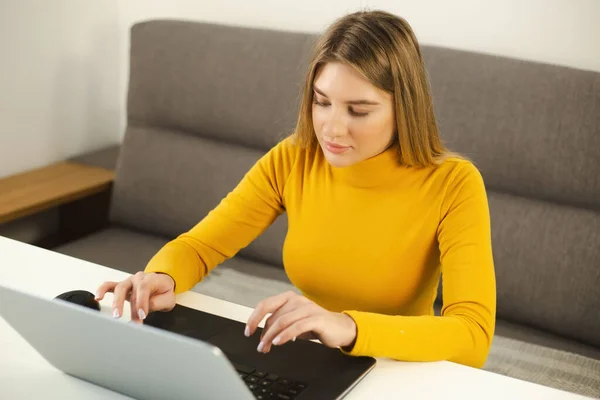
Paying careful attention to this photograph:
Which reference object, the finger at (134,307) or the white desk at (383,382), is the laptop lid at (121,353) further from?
the finger at (134,307)

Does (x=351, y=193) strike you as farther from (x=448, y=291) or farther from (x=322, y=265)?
(x=448, y=291)

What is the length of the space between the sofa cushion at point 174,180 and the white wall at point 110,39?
29 cm

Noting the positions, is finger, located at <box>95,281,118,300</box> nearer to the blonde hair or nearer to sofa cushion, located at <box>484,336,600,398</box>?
the blonde hair

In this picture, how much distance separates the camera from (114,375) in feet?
3.25

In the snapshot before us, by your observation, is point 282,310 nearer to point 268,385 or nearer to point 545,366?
point 268,385

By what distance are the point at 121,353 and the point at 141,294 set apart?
28 cm

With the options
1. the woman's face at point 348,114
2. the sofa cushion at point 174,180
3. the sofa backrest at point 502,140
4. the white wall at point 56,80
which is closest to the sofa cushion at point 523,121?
the sofa backrest at point 502,140

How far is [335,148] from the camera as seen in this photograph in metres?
1.31

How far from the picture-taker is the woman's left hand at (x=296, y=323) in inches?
40.5

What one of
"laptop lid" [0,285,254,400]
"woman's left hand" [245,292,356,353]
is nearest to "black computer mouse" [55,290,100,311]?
"laptop lid" [0,285,254,400]

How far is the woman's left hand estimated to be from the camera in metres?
1.03

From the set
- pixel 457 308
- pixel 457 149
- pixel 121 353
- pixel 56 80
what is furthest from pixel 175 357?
pixel 56 80

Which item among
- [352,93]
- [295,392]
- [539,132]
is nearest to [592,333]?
[539,132]

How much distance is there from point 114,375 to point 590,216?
1310mm
